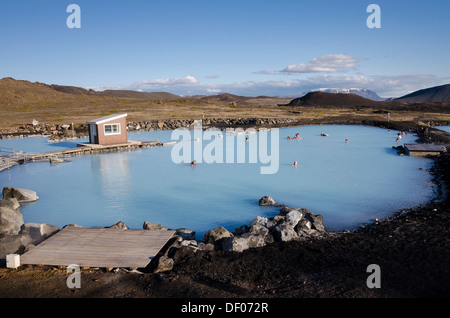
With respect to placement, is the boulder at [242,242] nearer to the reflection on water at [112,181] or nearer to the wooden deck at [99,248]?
the wooden deck at [99,248]

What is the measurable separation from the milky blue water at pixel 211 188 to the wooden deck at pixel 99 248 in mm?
2675

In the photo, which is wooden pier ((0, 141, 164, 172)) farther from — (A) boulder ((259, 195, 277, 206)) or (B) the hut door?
(A) boulder ((259, 195, 277, 206))

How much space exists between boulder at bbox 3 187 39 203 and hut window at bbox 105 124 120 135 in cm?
1120

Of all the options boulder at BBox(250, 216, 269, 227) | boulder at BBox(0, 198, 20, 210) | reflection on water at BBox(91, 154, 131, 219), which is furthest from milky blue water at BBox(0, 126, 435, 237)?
boulder at BBox(250, 216, 269, 227)

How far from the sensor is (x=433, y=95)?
13538cm

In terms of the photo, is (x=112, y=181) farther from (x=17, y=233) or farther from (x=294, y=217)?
(x=294, y=217)

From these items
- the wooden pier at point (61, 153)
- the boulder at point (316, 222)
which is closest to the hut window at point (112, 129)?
the wooden pier at point (61, 153)

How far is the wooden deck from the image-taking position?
21.8 feet

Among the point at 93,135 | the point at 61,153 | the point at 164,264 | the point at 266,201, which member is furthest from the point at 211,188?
the point at 93,135

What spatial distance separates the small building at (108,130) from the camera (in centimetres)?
2310

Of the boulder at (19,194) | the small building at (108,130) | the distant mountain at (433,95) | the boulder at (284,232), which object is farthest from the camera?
the distant mountain at (433,95)

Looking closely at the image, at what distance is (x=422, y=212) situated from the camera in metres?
9.97

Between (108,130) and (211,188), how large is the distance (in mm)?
12025
